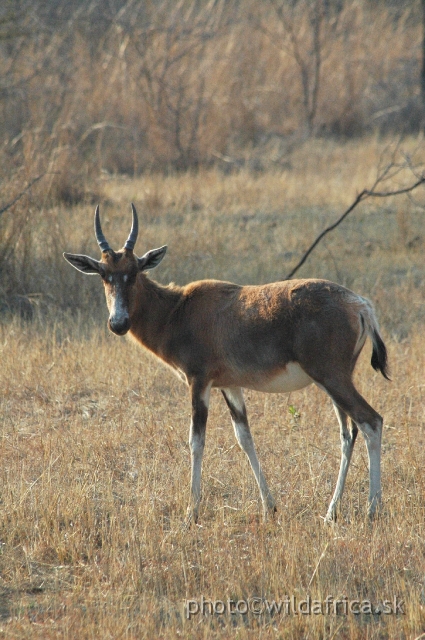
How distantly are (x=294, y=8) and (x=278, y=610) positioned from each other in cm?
1930

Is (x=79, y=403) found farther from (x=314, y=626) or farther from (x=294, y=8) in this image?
(x=294, y=8)

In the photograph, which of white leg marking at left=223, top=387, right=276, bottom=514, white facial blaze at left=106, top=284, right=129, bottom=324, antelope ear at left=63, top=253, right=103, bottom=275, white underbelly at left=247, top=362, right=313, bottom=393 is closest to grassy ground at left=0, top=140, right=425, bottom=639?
white leg marking at left=223, top=387, right=276, bottom=514

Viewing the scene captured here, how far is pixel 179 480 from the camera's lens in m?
6.74

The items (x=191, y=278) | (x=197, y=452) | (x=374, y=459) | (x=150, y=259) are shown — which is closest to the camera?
(x=374, y=459)

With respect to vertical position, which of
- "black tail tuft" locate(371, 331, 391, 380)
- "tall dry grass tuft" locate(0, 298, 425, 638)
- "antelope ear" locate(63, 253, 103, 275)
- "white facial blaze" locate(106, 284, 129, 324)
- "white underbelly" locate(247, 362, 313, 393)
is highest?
"antelope ear" locate(63, 253, 103, 275)

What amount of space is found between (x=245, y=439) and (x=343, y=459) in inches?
29.2

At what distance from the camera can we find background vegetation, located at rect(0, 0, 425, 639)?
17.6 ft

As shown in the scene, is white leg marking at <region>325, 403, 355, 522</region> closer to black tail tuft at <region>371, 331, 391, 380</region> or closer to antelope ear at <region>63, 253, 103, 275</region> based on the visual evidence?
black tail tuft at <region>371, 331, 391, 380</region>

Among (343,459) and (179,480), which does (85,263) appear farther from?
(343,459)

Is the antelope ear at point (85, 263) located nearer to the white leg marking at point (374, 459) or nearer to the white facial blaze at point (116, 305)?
the white facial blaze at point (116, 305)

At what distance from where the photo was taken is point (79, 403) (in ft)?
28.4

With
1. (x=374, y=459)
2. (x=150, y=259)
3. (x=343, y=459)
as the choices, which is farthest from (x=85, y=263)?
(x=374, y=459)

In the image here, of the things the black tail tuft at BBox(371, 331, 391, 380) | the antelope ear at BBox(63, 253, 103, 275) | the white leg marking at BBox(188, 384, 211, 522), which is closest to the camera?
the black tail tuft at BBox(371, 331, 391, 380)

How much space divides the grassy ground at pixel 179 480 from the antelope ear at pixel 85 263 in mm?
1556
